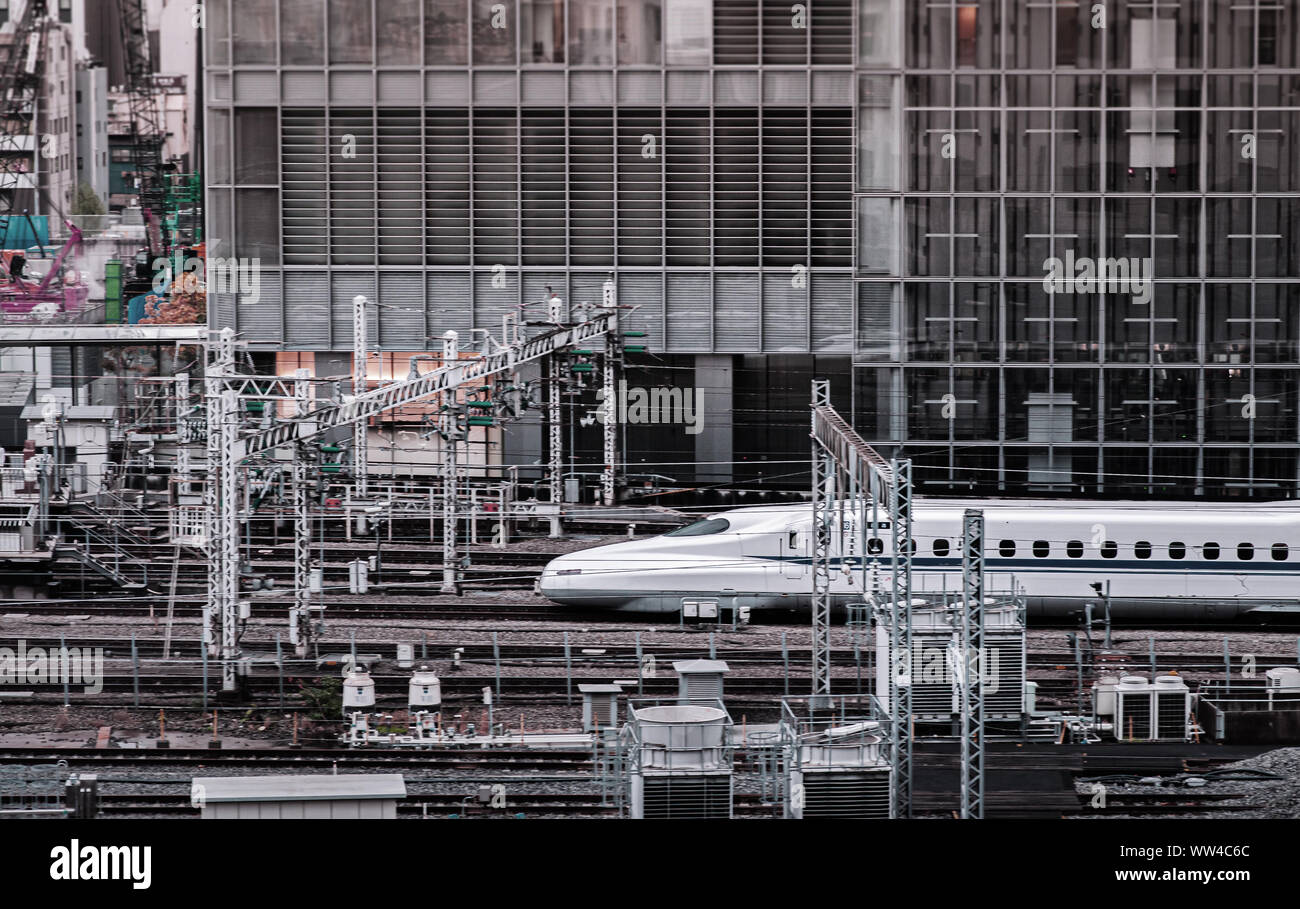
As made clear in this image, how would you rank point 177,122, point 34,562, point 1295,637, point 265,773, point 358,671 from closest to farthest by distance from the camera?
point 265,773
point 358,671
point 1295,637
point 34,562
point 177,122

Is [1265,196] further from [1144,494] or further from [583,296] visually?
[583,296]

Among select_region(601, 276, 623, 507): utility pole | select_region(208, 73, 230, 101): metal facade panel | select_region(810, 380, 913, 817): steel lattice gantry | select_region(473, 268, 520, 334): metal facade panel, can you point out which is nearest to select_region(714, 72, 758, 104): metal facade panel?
select_region(601, 276, 623, 507): utility pole

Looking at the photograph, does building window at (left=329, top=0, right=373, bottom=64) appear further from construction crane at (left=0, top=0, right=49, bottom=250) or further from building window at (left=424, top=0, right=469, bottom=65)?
construction crane at (left=0, top=0, right=49, bottom=250)

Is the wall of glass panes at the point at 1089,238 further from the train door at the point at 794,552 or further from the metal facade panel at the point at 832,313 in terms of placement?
the train door at the point at 794,552

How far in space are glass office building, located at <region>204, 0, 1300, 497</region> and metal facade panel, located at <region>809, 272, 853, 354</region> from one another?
49 mm

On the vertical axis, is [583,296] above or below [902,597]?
above

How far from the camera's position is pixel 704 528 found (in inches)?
901

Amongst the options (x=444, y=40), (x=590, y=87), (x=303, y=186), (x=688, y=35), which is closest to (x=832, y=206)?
(x=688, y=35)

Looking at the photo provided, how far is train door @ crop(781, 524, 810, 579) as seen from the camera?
2233 cm

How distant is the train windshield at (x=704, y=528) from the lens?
2280 centimetres

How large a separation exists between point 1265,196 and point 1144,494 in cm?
432

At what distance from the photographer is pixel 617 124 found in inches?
1101

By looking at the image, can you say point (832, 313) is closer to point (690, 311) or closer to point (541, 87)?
point (690, 311)
